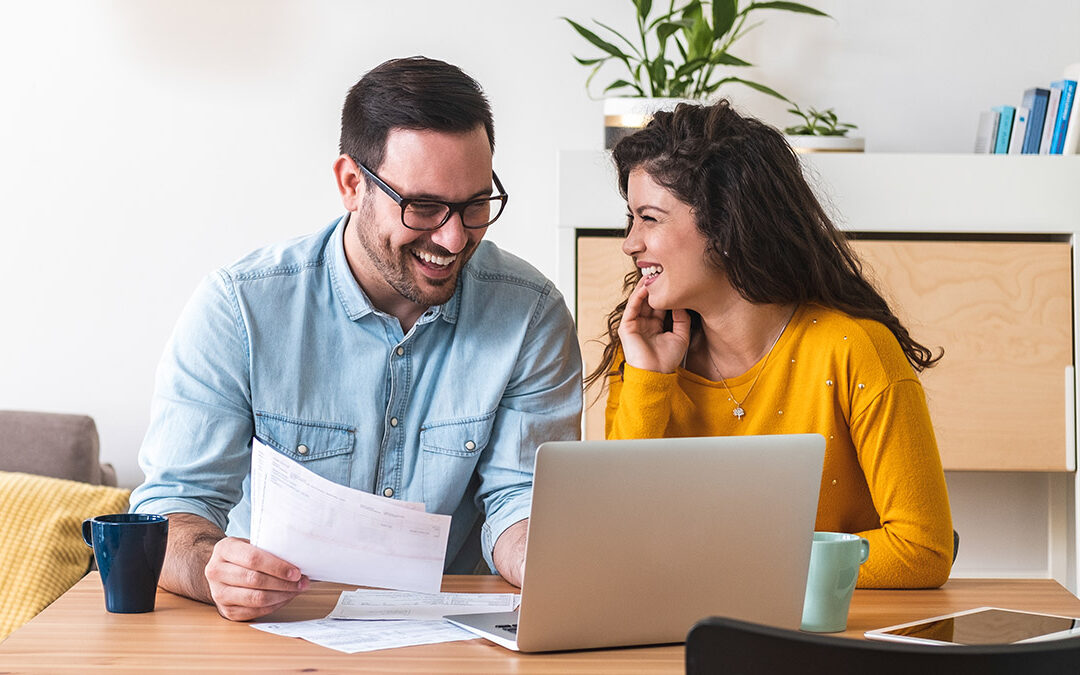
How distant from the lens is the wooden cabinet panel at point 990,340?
260cm

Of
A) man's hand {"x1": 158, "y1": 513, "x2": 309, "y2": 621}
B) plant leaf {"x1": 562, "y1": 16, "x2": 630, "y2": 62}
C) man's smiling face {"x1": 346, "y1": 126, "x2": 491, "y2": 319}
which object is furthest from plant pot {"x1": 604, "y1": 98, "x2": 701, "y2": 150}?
man's hand {"x1": 158, "y1": 513, "x2": 309, "y2": 621}

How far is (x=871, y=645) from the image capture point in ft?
2.35

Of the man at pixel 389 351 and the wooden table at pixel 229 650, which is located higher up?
the man at pixel 389 351

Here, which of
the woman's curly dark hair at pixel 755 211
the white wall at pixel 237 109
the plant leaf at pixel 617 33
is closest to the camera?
the woman's curly dark hair at pixel 755 211

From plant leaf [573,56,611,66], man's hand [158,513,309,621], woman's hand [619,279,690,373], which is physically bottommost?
man's hand [158,513,309,621]

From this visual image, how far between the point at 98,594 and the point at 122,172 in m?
1.84

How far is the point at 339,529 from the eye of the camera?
3.85 ft

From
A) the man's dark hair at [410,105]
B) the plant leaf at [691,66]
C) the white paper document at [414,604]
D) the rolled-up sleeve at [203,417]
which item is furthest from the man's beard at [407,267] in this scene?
the plant leaf at [691,66]

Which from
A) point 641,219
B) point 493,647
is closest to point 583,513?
point 493,647

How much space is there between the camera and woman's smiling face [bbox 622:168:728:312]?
182cm

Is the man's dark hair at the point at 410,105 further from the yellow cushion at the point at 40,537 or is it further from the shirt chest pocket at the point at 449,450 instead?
the yellow cushion at the point at 40,537

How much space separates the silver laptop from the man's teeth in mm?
612

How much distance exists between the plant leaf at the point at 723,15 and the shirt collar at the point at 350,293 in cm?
126

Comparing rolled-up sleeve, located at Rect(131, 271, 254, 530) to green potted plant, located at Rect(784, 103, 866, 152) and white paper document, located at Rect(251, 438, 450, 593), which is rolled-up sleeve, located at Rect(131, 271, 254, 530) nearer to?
white paper document, located at Rect(251, 438, 450, 593)
